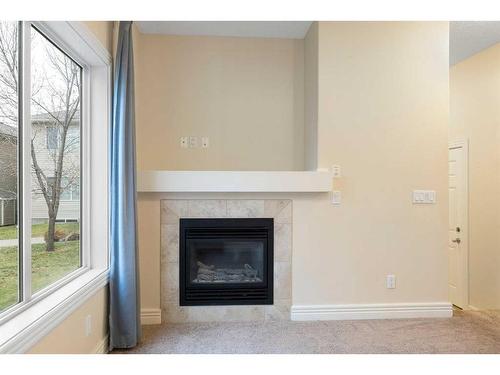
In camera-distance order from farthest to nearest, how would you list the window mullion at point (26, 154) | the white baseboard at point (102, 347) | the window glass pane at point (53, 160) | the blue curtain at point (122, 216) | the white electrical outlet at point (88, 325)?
the blue curtain at point (122, 216), the white baseboard at point (102, 347), the white electrical outlet at point (88, 325), the window glass pane at point (53, 160), the window mullion at point (26, 154)

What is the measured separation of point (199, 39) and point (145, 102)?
2.71ft

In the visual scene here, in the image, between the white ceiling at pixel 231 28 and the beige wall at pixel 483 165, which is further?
the beige wall at pixel 483 165

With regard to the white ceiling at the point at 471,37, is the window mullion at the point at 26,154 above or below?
below

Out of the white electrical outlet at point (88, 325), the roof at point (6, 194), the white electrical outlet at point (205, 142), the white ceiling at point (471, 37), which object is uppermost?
the white ceiling at point (471, 37)

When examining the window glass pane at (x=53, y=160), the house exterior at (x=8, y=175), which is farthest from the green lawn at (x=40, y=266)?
the house exterior at (x=8, y=175)

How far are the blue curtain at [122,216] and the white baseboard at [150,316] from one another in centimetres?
47

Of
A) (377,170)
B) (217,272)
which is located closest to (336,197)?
(377,170)

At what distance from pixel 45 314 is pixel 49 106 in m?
1.20

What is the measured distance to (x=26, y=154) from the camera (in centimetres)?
169

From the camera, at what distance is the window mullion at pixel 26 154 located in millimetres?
1675

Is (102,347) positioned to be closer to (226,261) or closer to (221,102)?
(226,261)

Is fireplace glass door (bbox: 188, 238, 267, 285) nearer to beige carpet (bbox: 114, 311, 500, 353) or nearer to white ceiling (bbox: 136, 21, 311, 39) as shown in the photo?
beige carpet (bbox: 114, 311, 500, 353)

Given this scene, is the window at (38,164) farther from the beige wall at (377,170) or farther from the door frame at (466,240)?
the door frame at (466,240)
